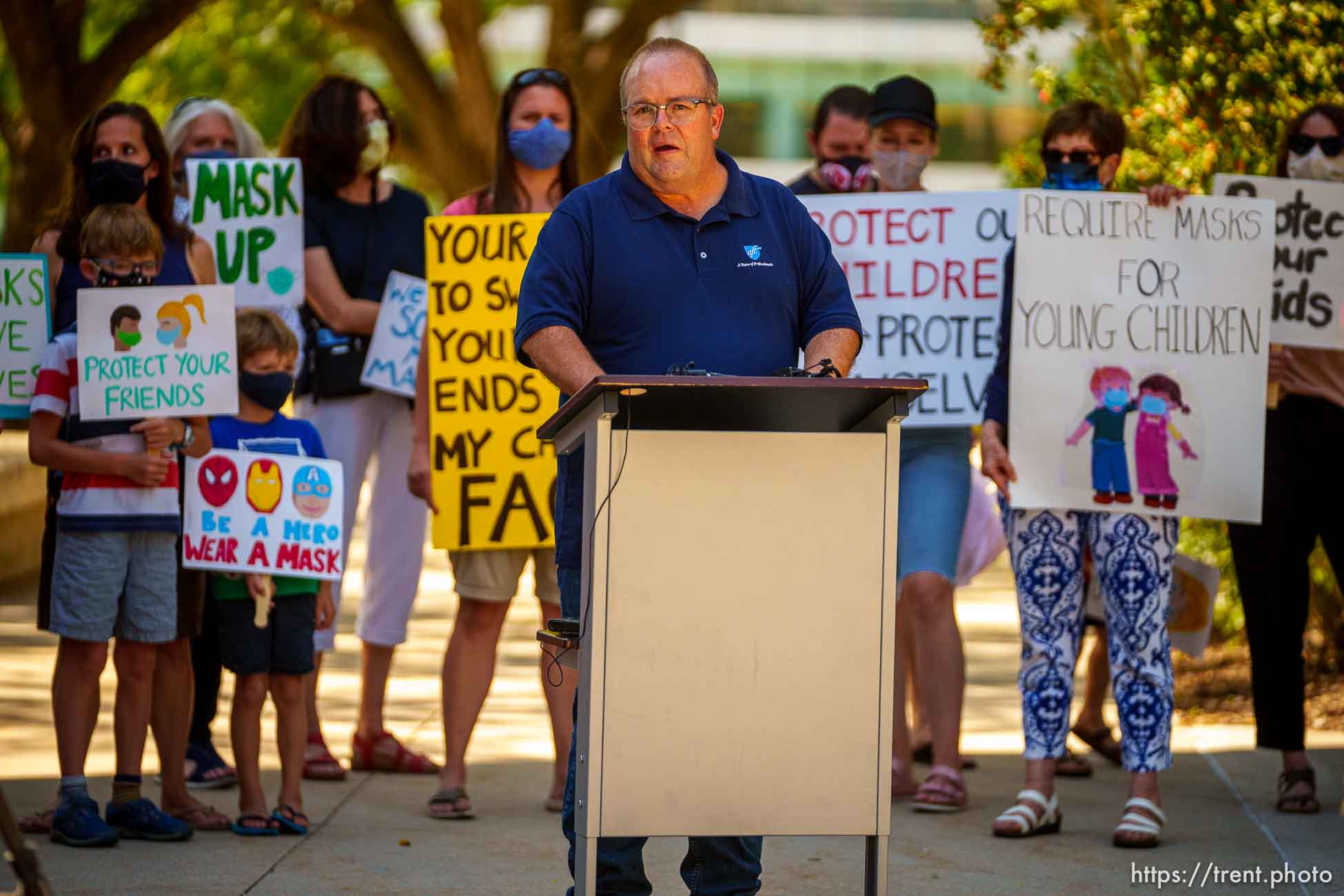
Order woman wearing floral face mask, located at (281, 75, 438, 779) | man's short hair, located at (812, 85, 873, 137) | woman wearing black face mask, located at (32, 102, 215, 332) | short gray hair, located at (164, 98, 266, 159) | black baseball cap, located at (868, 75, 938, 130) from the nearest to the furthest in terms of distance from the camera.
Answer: woman wearing black face mask, located at (32, 102, 215, 332), black baseball cap, located at (868, 75, 938, 130), woman wearing floral face mask, located at (281, 75, 438, 779), man's short hair, located at (812, 85, 873, 137), short gray hair, located at (164, 98, 266, 159)

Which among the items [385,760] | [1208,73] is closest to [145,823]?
[385,760]

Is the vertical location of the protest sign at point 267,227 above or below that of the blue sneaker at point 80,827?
above

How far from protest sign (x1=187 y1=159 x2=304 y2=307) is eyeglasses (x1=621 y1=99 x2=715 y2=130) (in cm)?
288

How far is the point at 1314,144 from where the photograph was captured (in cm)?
677

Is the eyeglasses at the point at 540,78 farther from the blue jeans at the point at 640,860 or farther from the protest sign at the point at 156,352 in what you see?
the blue jeans at the point at 640,860

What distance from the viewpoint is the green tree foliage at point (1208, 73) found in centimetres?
757

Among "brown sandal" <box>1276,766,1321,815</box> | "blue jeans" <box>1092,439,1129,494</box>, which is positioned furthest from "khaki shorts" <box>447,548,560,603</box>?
"brown sandal" <box>1276,766,1321,815</box>

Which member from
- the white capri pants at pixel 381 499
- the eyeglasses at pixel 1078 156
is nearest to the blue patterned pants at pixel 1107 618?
the eyeglasses at pixel 1078 156

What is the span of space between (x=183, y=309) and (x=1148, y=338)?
3143 millimetres

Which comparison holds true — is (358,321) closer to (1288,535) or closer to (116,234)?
(116,234)

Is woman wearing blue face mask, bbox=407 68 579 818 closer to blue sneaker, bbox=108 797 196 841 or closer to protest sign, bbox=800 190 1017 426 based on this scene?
blue sneaker, bbox=108 797 196 841

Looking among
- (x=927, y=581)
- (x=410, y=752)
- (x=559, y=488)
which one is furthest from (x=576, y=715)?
(x=410, y=752)

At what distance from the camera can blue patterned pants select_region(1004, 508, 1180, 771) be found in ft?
19.9

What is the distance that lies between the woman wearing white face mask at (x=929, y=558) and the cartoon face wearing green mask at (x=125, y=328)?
2557mm
